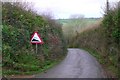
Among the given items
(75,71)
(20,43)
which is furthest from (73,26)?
(75,71)

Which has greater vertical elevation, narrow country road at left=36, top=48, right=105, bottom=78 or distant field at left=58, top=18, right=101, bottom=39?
distant field at left=58, top=18, right=101, bottom=39

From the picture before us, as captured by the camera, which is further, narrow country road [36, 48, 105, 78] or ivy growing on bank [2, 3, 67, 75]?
ivy growing on bank [2, 3, 67, 75]

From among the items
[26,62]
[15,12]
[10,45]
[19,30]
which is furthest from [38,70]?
[15,12]

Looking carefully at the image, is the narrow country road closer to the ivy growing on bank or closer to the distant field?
the ivy growing on bank

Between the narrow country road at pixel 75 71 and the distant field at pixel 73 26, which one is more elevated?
the distant field at pixel 73 26

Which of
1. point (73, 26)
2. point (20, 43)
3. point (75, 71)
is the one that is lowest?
point (75, 71)

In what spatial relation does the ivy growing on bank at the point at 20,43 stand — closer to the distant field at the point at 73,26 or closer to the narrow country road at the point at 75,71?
the narrow country road at the point at 75,71

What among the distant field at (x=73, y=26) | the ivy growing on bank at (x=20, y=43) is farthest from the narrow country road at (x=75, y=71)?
the distant field at (x=73, y=26)

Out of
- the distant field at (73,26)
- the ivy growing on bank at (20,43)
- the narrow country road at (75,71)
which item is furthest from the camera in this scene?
the distant field at (73,26)

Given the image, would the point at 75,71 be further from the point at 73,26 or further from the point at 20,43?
the point at 73,26

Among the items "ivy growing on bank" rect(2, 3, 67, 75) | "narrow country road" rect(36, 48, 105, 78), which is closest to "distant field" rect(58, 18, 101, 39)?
"ivy growing on bank" rect(2, 3, 67, 75)

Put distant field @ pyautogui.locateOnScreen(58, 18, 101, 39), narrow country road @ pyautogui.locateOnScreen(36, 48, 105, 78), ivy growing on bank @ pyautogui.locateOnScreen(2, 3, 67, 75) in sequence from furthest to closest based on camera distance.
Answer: distant field @ pyautogui.locateOnScreen(58, 18, 101, 39), ivy growing on bank @ pyautogui.locateOnScreen(2, 3, 67, 75), narrow country road @ pyautogui.locateOnScreen(36, 48, 105, 78)

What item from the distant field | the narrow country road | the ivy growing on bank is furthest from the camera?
the distant field

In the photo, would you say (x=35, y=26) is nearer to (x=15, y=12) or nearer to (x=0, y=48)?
(x=15, y=12)
